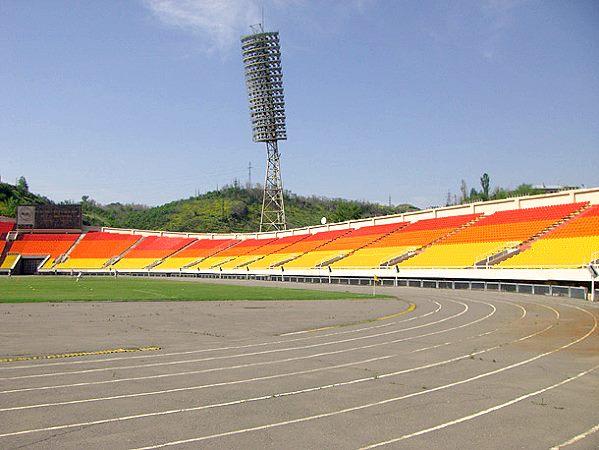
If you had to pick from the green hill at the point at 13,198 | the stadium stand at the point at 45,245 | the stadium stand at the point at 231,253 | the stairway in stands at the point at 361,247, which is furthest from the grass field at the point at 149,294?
the green hill at the point at 13,198

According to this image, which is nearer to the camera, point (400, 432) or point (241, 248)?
Result: point (400, 432)

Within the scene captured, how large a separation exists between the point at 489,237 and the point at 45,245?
8277 cm

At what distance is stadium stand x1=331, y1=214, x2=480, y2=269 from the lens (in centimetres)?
6196

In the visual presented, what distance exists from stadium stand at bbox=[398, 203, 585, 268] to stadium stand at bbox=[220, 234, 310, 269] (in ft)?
106

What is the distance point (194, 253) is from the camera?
100062 millimetres

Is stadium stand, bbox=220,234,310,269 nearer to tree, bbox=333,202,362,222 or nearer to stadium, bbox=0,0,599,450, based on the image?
stadium, bbox=0,0,599,450

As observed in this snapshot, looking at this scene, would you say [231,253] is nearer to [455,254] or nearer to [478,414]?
[455,254]

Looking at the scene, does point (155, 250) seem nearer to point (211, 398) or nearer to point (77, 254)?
point (77, 254)

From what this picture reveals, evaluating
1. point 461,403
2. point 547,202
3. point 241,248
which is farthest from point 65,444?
point 241,248

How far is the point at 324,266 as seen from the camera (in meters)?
67.6

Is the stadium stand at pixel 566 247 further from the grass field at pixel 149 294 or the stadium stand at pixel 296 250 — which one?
the stadium stand at pixel 296 250

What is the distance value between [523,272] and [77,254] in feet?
274

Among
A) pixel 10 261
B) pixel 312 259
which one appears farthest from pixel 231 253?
pixel 10 261

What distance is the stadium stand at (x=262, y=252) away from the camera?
3339 inches
